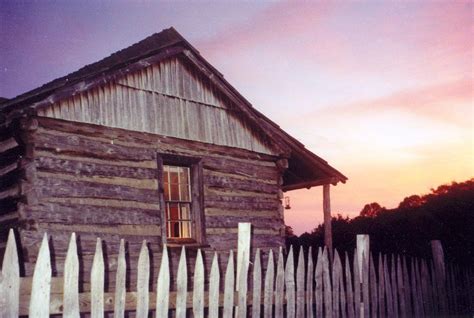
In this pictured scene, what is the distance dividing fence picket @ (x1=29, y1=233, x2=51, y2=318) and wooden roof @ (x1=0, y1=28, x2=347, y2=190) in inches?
181

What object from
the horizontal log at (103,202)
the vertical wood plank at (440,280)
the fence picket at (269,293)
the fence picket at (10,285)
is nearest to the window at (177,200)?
the horizontal log at (103,202)

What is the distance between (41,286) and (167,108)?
695 centimetres

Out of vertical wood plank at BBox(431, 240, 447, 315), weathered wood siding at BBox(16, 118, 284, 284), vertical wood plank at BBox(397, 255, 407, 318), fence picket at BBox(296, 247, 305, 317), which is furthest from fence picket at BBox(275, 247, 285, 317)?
vertical wood plank at BBox(431, 240, 447, 315)

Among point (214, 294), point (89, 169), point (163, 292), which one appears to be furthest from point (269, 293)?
point (89, 169)

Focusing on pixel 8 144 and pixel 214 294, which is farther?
pixel 8 144

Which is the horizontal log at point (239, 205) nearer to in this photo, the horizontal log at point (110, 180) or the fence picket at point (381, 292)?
the horizontal log at point (110, 180)

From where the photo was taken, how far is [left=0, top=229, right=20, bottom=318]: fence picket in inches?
147

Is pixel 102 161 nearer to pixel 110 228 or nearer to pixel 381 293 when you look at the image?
pixel 110 228

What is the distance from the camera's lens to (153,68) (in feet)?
34.4

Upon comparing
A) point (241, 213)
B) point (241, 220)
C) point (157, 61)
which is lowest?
point (241, 220)

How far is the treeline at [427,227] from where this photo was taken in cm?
1362

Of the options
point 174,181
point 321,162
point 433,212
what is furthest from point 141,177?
point 433,212

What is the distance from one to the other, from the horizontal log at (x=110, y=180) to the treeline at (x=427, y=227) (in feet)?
28.3

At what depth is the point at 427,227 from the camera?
48.4 feet
